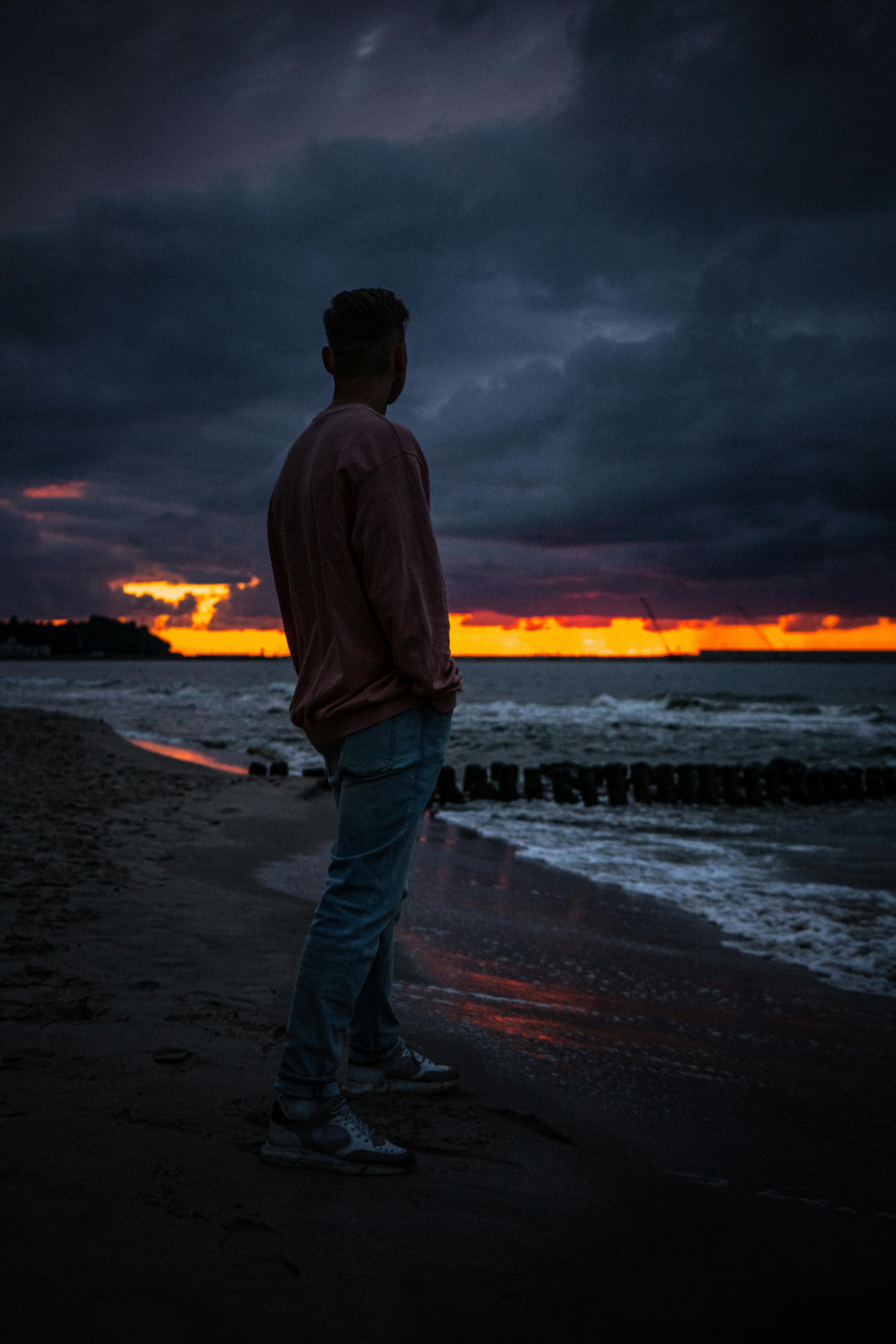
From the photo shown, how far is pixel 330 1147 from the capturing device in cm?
181

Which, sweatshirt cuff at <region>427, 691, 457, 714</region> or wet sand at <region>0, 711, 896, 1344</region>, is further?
sweatshirt cuff at <region>427, 691, 457, 714</region>

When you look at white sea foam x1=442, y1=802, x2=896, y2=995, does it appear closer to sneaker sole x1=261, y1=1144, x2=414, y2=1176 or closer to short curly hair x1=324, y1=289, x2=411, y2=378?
sneaker sole x1=261, y1=1144, x2=414, y2=1176

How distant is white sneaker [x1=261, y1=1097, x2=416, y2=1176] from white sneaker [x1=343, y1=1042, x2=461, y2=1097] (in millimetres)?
414

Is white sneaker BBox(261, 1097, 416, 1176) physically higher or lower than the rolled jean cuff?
lower

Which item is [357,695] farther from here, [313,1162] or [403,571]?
[313,1162]

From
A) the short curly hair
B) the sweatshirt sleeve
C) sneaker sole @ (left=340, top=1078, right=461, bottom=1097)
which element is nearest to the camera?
the sweatshirt sleeve

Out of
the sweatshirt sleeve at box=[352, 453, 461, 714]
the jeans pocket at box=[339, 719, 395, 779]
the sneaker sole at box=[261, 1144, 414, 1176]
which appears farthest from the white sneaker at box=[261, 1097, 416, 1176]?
the sweatshirt sleeve at box=[352, 453, 461, 714]

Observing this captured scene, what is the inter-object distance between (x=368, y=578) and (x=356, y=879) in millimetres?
739

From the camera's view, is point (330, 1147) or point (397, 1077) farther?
point (397, 1077)

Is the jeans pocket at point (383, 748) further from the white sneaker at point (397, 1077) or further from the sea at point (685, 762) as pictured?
the sea at point (685, 762)

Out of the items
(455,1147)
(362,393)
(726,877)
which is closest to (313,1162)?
(455,1147)

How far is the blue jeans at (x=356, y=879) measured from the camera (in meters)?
1.90

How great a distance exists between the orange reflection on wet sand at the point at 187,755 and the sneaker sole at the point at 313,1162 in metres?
9.88

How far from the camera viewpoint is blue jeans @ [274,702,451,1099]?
1.90 m
